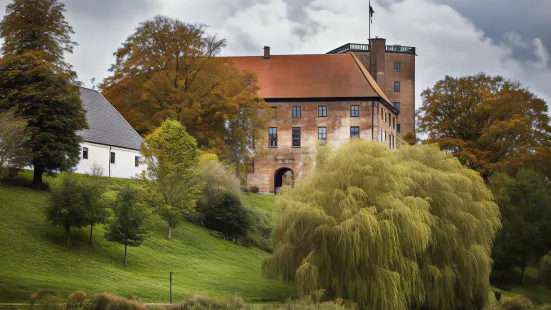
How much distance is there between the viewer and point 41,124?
4181 cm

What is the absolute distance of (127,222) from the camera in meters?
37.0

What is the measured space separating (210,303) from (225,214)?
64.8 ft

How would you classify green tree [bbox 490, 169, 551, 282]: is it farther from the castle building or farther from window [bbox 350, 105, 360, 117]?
window [bbox 350, 105, 360, 117]

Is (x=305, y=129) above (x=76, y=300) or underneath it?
above

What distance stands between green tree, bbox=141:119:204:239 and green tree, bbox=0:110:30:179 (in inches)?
294

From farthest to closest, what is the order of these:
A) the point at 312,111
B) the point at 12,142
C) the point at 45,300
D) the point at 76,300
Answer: the point at 312,111, the point at 12,142, the point at 76,300, the point at 45,300

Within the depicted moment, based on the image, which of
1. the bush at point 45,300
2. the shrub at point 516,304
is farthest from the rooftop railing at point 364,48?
the bush at point 45,300

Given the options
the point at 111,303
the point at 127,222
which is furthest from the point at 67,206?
the point at 111,303

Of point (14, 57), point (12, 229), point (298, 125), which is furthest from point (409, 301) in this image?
point (298, 125)

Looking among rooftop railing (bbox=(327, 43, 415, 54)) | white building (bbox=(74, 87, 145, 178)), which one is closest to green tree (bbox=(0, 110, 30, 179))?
white building (bbox=(74, 87, 145, 178))

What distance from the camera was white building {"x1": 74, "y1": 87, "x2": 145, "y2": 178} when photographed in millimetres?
50013

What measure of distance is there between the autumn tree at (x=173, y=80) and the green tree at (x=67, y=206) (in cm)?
1966

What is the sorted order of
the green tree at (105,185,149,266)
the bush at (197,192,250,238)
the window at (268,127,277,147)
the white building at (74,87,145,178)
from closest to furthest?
the green tree at (105,185,149,266) → the bush at (197,192,250,238) → the white building at (74,87,145,178) → the window at (268,127,277,147)

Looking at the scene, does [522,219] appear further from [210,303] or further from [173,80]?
[210,303]
